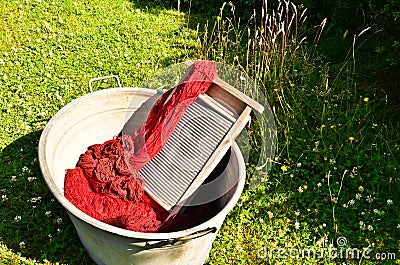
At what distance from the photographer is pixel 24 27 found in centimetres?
560

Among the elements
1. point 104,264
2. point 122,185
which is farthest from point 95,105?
point 104,264

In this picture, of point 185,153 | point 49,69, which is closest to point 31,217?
point 185,153

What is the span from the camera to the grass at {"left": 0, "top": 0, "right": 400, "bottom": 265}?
3783 millimetres

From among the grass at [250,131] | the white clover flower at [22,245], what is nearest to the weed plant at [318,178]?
the grass at [250,131]

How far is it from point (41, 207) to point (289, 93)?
2552 mm

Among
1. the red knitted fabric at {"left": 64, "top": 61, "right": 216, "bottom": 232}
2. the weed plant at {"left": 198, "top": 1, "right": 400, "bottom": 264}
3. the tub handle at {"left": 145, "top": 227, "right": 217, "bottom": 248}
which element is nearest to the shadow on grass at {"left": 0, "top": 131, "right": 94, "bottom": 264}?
the red knitted fabric at {"left": 64, "top": 61, "right": 216, "bottom": 232}

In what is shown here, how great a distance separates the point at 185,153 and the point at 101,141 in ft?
2.92

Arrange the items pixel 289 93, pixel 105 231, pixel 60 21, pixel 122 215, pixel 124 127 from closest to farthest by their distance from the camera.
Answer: pixel 105 231
pixel 122 215
pixel 124 127
pixel 289 93
pixel 60 21

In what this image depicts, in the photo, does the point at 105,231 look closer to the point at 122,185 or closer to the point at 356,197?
Result: the point at 122,185

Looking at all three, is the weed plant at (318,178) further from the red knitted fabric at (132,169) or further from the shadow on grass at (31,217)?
the shadow on grass at (31,217)

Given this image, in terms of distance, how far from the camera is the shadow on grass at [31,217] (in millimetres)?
3611

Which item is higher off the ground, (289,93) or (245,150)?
(289,93)

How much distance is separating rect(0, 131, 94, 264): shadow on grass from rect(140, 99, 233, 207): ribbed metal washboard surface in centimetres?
79

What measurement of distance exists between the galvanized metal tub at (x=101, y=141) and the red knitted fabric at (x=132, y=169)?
166 mm
